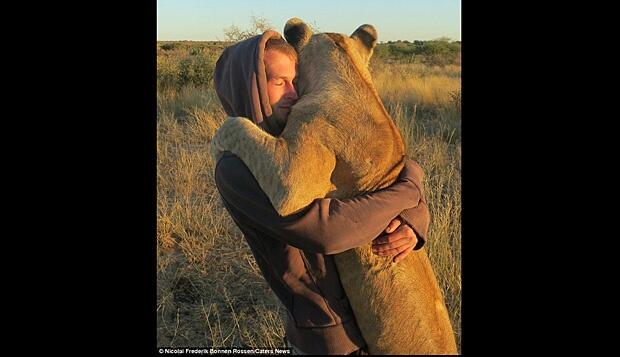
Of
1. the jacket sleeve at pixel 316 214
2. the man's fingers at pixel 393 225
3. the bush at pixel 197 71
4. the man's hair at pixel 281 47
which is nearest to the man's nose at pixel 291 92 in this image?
the man's hair at pixel 281 47

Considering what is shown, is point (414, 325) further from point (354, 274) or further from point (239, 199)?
point (239, 199)

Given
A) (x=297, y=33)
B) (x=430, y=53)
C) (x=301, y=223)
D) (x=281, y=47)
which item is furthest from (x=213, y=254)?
(x=430, y=53)

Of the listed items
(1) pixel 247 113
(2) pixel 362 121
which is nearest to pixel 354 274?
(2) pixel 362 121

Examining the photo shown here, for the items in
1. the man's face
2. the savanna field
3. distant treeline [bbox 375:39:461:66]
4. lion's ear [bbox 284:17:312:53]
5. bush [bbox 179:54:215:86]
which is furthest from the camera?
distant treeline [bbox 375:39:461:66]

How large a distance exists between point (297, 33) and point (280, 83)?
1.16 feet

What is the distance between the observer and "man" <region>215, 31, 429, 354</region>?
1713 millimetres

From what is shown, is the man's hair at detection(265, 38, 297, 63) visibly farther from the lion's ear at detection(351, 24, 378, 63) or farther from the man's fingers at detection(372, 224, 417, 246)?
the man's fingers at detection(372, 224, 417, 246)

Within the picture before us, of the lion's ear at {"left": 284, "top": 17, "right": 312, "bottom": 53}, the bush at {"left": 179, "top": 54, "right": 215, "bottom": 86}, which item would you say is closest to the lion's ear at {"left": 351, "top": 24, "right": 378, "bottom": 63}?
the lion's ear at {"left": 284, "top": 17, "right": 312, "bottom": 53}

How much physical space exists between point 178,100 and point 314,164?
30.8 ft

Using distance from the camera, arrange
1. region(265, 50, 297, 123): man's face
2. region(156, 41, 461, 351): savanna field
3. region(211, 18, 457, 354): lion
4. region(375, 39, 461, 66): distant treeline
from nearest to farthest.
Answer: region(211, 18, 457, 354): lion, region(265, 50, 297, 123): man's face, region(156, 41, 461, 351): savanna field, region(375, 39, 461, 66): distant treeline

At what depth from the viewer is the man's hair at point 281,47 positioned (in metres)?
2.02

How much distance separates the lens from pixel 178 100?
35.0 feet

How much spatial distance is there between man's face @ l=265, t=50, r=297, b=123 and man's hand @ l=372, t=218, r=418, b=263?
63cm

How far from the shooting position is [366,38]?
2.37 meters
